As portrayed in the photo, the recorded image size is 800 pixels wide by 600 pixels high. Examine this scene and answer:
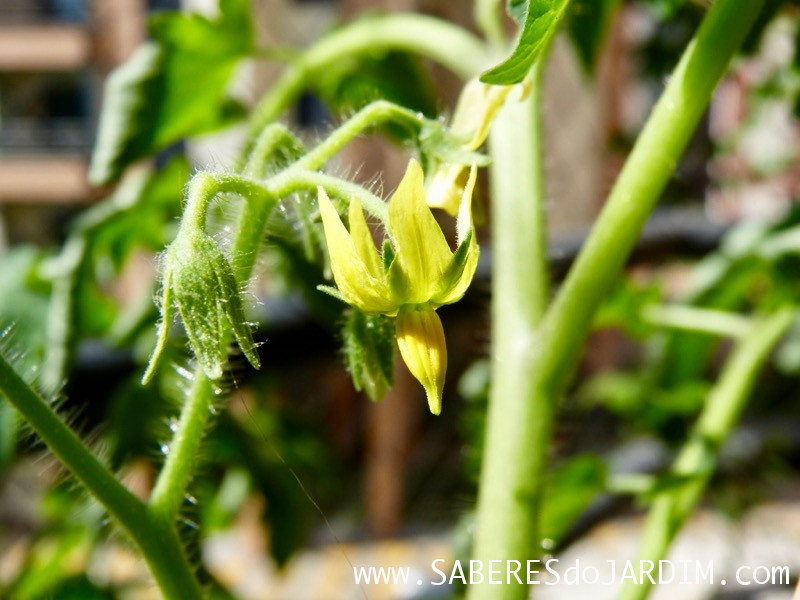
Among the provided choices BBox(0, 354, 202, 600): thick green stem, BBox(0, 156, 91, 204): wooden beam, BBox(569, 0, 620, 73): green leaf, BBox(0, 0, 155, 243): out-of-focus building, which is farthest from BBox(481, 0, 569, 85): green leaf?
BBox(0, 156, 91, 204): wooden beam

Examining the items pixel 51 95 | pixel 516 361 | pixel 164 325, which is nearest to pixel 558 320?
pixel 516 361

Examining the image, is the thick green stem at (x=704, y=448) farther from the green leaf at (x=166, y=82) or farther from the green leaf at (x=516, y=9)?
the green leaf at (x=166, y=82)

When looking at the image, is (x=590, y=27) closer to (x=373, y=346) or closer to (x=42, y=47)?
(x=373, y=346)

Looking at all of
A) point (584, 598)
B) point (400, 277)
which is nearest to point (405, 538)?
point (584, 598)

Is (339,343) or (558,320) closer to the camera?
(558,320)

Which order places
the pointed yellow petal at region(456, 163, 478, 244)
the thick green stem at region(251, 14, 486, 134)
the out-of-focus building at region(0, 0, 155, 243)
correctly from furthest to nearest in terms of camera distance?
the out-of-focus building at region(0, 0, 155, 243)
the thick green stem at region(251, 14, 486, 134)
the pointed yellow petal at region(456, 163, 478, 244)

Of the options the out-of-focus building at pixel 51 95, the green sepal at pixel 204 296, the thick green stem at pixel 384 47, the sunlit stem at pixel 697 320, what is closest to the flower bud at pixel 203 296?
the green sepal at pixel 204 296

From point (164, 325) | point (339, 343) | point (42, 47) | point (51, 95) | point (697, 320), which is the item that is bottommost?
point (51, 95)

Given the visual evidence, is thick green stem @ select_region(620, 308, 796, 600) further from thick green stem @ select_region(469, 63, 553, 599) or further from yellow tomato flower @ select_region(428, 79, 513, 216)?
yellow tomato flower @ select_region(428, 79, 513, 216)
